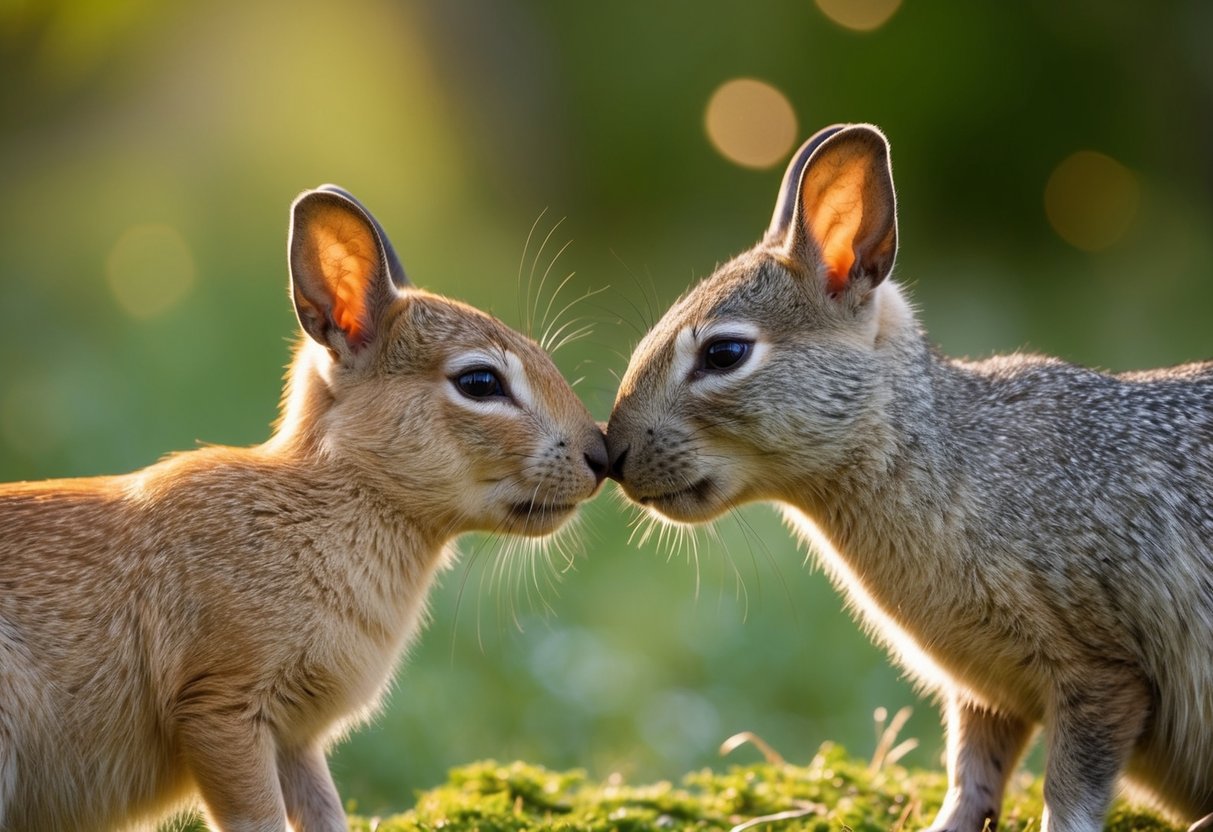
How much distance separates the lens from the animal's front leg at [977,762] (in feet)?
21.3

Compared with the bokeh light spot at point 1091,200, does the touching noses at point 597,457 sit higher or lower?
lower

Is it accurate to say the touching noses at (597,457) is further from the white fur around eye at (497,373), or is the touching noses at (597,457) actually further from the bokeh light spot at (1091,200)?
the bokeh light spot at (1091,200)

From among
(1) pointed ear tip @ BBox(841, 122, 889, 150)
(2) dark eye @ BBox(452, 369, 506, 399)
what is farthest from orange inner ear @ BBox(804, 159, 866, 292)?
(2) dark eye @ BBox(452, 369, 506, 399)

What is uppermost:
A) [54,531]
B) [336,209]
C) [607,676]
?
[336,209]

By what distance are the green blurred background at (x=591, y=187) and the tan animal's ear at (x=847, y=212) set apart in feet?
17.0

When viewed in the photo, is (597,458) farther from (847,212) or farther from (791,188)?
(791,188)

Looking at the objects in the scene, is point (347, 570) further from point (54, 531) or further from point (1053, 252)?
point (1053, 252)

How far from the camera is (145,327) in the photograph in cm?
1456

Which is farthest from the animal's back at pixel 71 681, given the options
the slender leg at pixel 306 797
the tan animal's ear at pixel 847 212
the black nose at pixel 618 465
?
the tan animal's ear at pixel 847 212

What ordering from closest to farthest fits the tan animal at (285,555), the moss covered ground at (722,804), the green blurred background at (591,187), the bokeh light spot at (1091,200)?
the tan animal at (285,555) → the moss covered ground at (722,804) → the green blurred background at (591,187) → the bokeh light spot at (1091,200)

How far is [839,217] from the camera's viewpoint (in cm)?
656

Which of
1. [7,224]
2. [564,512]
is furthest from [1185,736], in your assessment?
[7,224]

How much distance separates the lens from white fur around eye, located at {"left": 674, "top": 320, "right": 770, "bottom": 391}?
21.0ft

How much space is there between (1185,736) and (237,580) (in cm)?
374
